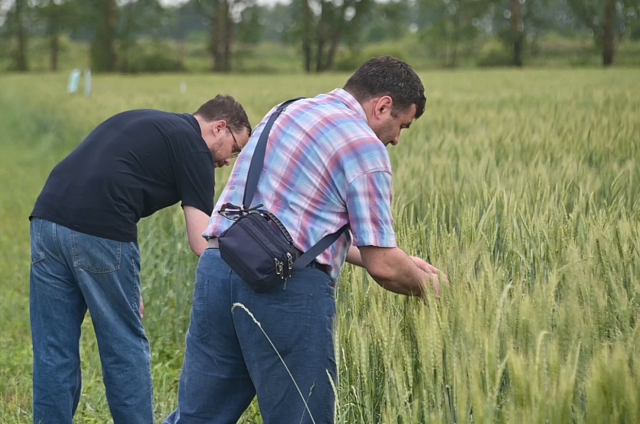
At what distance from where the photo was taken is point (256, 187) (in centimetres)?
260

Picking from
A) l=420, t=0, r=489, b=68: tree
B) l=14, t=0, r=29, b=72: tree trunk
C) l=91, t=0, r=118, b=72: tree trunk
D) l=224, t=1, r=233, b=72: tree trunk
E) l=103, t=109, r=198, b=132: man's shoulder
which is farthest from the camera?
l=420, t=0, r=489, b=68: tree

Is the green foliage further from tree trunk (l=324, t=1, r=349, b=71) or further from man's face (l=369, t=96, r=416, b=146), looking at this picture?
man's face (l=369, t=96, r=416, b=146)

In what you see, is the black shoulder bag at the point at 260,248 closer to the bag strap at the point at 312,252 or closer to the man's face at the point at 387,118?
the bag strap at the point at 312,252

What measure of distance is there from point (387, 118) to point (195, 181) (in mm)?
866

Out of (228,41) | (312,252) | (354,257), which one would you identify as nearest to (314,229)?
(312,252)

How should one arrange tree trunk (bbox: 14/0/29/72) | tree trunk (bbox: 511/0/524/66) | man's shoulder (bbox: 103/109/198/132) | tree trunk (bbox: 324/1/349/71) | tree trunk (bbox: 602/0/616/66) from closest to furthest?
man's shoulder (bbox: 103/109/198/132), tree trunk (bbox: 602/0/616/66), tree trunk (bbox: 511/0/524/66), tree trunk (bbox: 14/0/29/72), tree trunk (bbox: 324/1/349/71)

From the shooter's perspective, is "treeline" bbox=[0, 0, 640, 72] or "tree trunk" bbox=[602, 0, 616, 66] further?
"treeline" bbox=[0, 0, 640, 72]

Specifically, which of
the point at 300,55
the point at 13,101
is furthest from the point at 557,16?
the point at 13,101

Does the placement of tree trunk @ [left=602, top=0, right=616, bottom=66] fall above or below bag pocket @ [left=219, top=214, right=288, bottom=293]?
above

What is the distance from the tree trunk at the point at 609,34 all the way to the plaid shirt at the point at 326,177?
1903 inches

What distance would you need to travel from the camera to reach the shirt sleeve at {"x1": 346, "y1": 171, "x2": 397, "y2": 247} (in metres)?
2.47

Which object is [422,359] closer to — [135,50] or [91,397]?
[91,397]

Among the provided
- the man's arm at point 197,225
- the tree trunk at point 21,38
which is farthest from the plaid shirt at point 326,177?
the tree trunk at point 21,38

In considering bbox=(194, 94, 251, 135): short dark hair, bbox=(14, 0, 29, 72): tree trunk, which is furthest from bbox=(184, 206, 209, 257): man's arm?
bbox=(14, 0, 29, 72): tree trunk
